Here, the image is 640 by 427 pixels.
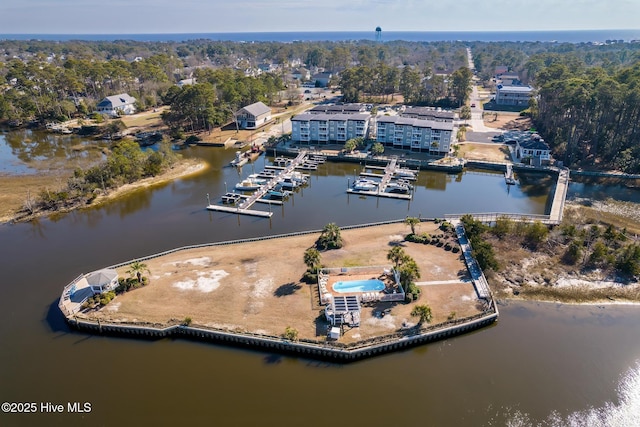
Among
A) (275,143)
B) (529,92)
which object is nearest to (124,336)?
(275,143)

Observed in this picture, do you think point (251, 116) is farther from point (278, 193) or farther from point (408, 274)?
point (408, 274)

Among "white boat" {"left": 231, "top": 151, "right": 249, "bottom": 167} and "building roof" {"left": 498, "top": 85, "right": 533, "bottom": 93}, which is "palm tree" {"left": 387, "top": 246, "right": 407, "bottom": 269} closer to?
"white boat" {"left": 231, "top": 151, "right": 249, "bottom": 167}

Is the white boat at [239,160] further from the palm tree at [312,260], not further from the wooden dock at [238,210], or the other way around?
the palm tree at [312,260]

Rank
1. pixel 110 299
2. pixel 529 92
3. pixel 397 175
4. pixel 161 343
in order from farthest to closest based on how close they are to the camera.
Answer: pixel 529 92 → pixel 397 175 → pixel 110 299 → pixel 161 343

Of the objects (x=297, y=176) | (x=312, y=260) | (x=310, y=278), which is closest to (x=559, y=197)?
(x=297, y=176)

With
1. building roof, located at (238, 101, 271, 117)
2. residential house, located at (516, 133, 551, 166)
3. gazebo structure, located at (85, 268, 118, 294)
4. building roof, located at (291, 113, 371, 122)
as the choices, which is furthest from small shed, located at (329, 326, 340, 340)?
building roof, located at (238, 101, 271, 117)

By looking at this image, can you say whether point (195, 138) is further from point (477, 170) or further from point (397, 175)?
point (477, 170)
